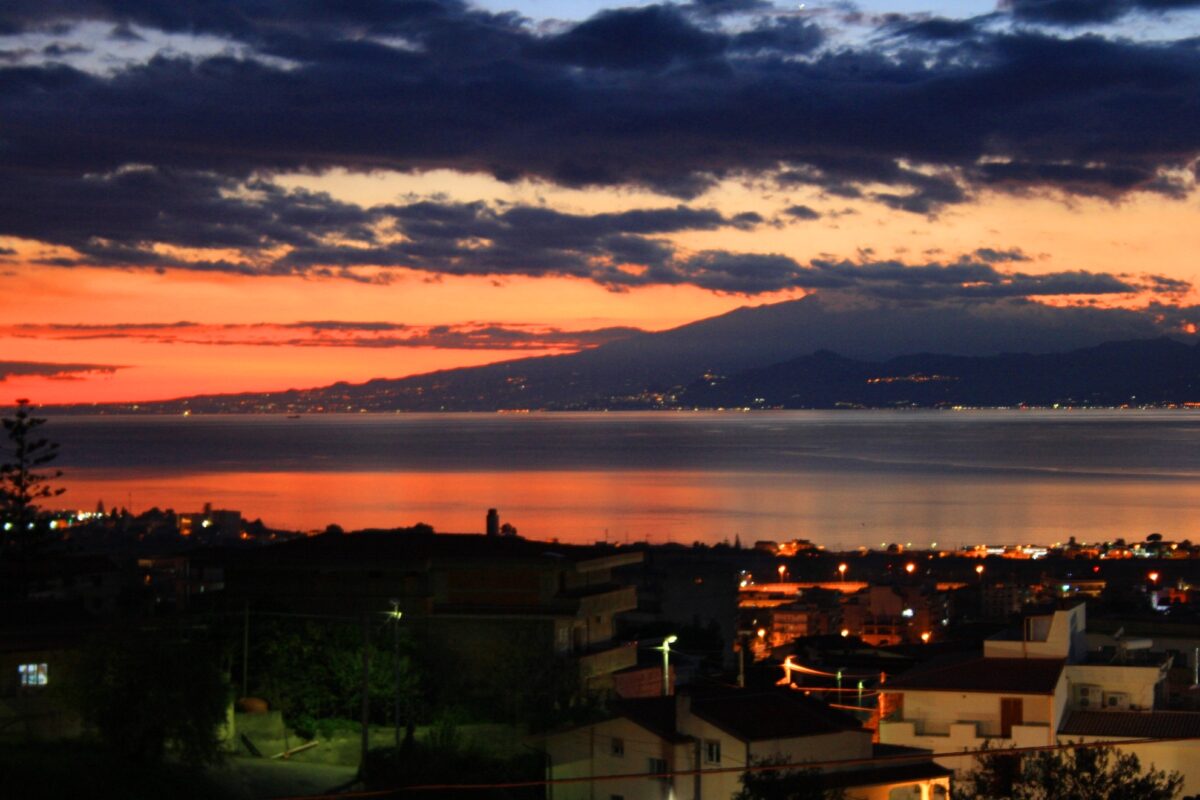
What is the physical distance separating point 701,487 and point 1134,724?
92.2 metres

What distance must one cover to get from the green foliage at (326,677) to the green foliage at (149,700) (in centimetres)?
219

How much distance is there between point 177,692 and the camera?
16.4 meters

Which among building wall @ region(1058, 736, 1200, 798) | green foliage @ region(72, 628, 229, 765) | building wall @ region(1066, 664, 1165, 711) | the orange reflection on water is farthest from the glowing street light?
the orange reflection on water

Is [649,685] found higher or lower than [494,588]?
lower

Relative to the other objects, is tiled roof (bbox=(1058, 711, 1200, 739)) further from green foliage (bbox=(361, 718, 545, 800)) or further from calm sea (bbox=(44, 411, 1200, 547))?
calm sea (bbox=(44, 411, 1200, 547))

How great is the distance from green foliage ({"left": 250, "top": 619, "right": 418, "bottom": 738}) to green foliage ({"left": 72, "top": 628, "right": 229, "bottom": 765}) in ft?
7.19

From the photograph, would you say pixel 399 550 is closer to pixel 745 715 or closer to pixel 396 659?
pixel 396 659

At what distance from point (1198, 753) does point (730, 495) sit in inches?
3372

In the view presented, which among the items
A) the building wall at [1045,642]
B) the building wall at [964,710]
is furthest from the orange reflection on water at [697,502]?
the building wall at [964,710]

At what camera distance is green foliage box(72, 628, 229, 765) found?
16250 millimetres

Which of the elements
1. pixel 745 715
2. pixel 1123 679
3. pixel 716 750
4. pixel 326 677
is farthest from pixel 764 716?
pixel 326 677

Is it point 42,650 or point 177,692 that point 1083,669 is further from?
point 42,650

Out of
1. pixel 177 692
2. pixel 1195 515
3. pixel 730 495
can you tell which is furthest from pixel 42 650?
pixel 730 495

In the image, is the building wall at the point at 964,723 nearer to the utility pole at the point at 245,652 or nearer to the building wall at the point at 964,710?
the building wall at the point at 964,710
